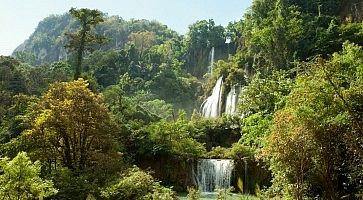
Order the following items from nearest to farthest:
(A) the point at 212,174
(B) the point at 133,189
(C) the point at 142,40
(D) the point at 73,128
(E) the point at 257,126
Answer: (B) the point at 133,189 < (D) the point at 73,128 < (E) the point at 257,126 < (A) the point at 212,174 < (C) the point at 142,40

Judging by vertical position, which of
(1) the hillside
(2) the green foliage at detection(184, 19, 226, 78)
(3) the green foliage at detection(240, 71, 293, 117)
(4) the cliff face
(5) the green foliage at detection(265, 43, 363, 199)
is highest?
(1) the hillside

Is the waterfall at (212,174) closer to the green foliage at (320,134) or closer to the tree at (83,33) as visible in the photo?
the green foliage at (320,134)

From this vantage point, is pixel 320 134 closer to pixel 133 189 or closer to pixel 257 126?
pixel 133 189

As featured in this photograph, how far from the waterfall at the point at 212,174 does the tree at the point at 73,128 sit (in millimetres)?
6247

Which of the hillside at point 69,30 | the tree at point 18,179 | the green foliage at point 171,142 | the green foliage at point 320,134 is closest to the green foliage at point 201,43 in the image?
the hillside at point 69,30

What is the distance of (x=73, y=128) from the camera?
15656 millimetres

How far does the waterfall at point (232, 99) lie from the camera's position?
31581 millimetres

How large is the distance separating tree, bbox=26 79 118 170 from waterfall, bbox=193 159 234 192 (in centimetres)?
625

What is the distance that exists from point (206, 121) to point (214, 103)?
24.1 ft

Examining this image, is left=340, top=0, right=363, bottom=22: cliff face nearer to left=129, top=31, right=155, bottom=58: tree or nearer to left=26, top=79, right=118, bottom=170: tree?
left=26, top=79, right=118, bottom=170: tree

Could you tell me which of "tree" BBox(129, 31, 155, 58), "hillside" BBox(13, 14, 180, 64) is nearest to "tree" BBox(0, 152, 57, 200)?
"tree" BBox(129, 31, 155, 58)

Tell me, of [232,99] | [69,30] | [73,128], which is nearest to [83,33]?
[232,99]

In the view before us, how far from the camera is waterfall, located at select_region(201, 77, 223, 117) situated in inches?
1314

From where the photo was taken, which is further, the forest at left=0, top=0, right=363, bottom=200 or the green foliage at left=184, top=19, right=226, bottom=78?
the green foliage at left=184, top=19, right=226, bottom=78
